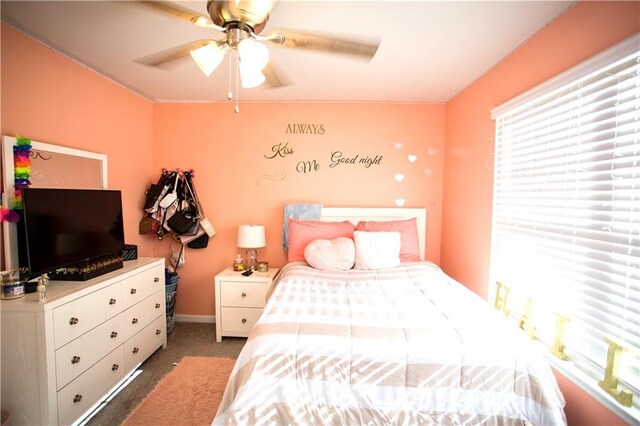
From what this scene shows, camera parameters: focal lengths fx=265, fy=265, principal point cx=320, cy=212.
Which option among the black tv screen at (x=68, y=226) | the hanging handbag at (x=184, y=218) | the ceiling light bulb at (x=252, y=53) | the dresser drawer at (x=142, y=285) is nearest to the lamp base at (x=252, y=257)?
the hanging handbag at (x=184, y=218)

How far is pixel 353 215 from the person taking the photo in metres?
2.81

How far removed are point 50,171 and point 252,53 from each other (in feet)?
5.60

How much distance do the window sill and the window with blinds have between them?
14mm

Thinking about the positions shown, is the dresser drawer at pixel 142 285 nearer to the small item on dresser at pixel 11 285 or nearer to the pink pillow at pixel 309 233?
the small item on dresser at pixel 11 285

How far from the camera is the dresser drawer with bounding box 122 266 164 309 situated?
196cm

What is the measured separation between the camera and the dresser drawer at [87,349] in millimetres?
1465

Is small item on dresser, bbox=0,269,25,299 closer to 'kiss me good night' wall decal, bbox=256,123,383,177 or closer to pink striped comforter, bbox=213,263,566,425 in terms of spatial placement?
pink striped comforter, bbox=213,263,566,425

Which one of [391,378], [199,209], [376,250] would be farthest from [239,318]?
[391,378]

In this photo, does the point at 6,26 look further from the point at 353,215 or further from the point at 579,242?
the point at 579,242

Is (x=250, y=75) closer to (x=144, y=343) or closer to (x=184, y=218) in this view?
(x=184, y=218)

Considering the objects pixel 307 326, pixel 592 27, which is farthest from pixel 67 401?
pixel 592 27

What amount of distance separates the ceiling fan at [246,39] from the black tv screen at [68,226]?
46.2 inches

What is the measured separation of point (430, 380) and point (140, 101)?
3385 mm

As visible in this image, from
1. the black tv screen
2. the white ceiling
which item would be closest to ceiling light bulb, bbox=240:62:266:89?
the white ceiling
